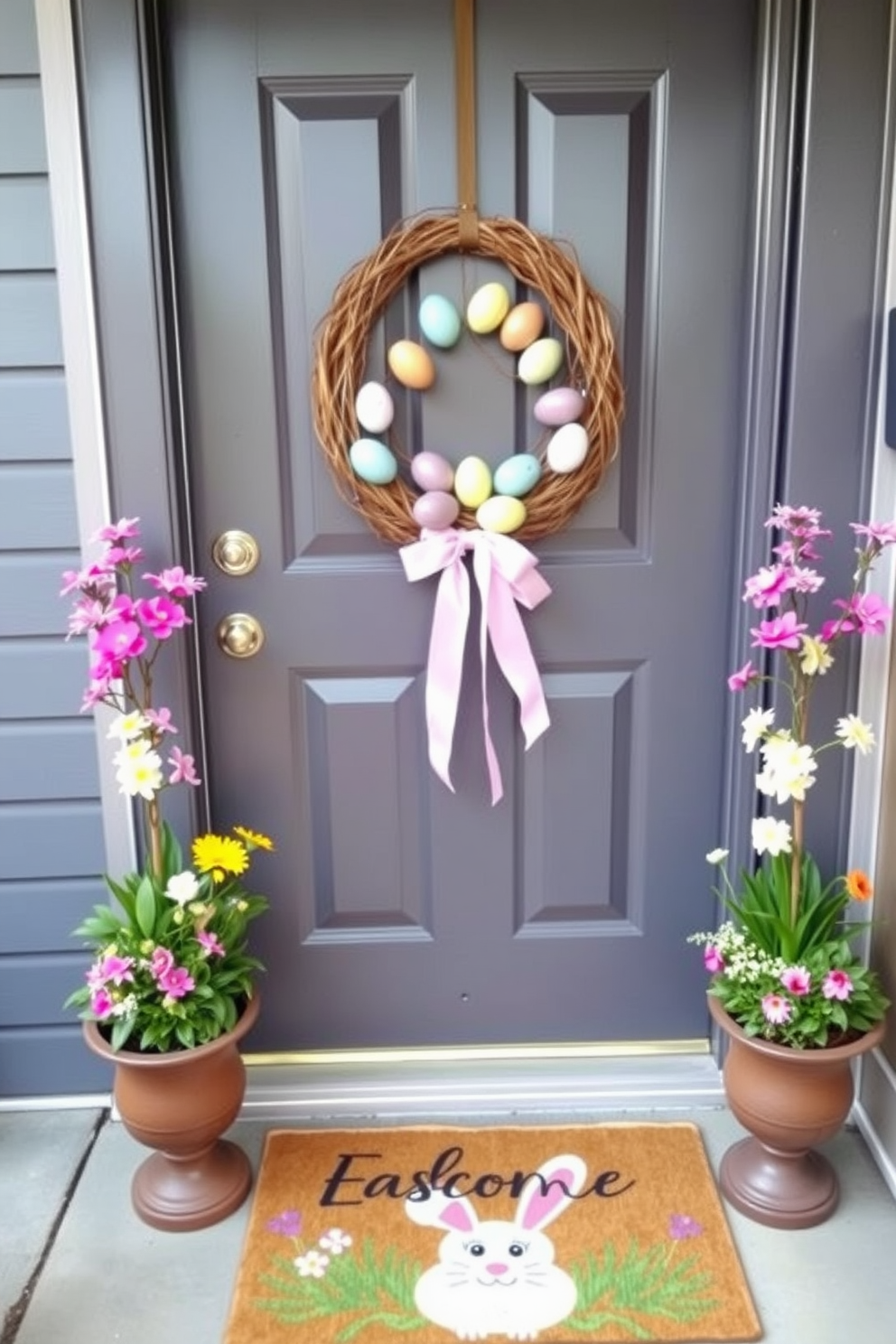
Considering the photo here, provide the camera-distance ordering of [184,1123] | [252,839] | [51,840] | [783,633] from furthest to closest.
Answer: [51,840] < [252,839] < [184,1123] < [783,633]

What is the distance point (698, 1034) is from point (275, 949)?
816 millimetres

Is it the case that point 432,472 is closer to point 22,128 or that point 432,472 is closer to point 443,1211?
point 22,128

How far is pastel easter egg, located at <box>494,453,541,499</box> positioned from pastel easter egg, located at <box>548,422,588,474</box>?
34 mm

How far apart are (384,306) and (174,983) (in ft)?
3.68

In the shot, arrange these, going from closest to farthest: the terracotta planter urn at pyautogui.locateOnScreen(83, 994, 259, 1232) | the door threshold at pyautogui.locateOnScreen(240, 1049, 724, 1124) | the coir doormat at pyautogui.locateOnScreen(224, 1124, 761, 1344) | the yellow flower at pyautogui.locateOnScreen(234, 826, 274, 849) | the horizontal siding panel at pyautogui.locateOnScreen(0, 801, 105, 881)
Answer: the coir doormat at pyautogui.locateOnScreen(224, 1124, 761, 1344), the terracotta planter urn at pyautogui.locateOnScreen(83, 994, 259, 1232), the yellow flower at pyautogui.locateOnScreen(234, 826, 274, 849), the horizontal siding panel at pyautogui.locateOnScreen(0, 801, 105, 881), the door threshold at pyautogui.locateOnScreen(240, 1049, 724, 1124)

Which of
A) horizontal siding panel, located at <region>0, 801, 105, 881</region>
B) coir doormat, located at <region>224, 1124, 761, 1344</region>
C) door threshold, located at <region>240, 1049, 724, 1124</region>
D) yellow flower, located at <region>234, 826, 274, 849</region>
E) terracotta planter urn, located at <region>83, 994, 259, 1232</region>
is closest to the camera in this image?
coir doormat, located at <region>224, 1124, 761, 1344</region>

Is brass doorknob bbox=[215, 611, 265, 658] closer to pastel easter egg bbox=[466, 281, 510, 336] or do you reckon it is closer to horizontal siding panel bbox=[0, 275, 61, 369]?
horizontal siding panel bbox=[0, 275, 61, 369]

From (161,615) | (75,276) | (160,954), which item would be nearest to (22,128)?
(75,276)

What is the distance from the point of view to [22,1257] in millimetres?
1845

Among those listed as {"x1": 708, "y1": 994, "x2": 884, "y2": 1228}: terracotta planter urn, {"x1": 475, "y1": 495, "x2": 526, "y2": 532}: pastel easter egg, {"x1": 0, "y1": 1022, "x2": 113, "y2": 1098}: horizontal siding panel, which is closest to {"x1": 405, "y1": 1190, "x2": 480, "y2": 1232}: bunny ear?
{"x1": 708, "y1": 994, "x2": 884, "y2": 1228}: terracotta planter urn

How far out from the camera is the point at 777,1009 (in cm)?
177

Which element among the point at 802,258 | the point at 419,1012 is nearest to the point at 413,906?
the point at 419,1012

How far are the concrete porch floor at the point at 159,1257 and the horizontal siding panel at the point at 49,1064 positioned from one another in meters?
0.08

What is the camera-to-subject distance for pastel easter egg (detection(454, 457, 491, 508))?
6.23 feet
